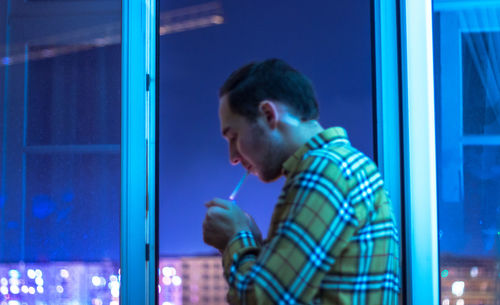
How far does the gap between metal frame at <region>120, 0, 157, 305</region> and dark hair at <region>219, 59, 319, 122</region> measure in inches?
34.4

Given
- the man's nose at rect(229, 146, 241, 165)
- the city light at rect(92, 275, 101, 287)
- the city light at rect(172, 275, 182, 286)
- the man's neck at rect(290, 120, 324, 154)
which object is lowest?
the city light at rect(172, 275, 182, 286)

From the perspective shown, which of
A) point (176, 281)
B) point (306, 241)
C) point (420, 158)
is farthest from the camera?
point (176, 281)

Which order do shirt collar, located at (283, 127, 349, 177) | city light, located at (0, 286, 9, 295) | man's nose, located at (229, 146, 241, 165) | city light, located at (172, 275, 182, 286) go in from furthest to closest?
city light, located at (172, 275, 182, 286)
city light, located at (0, 286, 9, 295)
man's nose, located at (229, 146, 241, 165)
shirt collar, located at (283, 127, 349, 177)

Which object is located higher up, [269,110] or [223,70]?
[223,70]

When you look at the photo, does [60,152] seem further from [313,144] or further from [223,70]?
[313,144]

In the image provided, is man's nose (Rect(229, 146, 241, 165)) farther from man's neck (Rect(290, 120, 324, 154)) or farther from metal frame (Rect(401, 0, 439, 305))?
metal frame (Rect(401, 0, 439, 305))

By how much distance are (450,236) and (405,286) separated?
0.24 metres

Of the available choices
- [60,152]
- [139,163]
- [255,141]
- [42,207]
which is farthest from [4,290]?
[255,141]

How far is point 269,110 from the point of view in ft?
3.14

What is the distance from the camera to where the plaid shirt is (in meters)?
0.83

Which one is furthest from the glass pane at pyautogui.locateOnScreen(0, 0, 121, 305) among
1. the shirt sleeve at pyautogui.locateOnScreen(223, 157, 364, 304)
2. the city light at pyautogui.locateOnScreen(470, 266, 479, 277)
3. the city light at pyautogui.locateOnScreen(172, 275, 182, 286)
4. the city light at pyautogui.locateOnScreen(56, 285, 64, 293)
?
the city light at pyautogui.locateOnScreen(470, 266, 479, 277)

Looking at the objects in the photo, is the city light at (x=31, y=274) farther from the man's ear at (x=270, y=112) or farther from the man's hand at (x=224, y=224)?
the man's ear at (x=270, y=112)

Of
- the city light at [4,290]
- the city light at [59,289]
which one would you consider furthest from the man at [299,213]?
the city light at [4,290]

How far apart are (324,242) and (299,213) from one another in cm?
6
